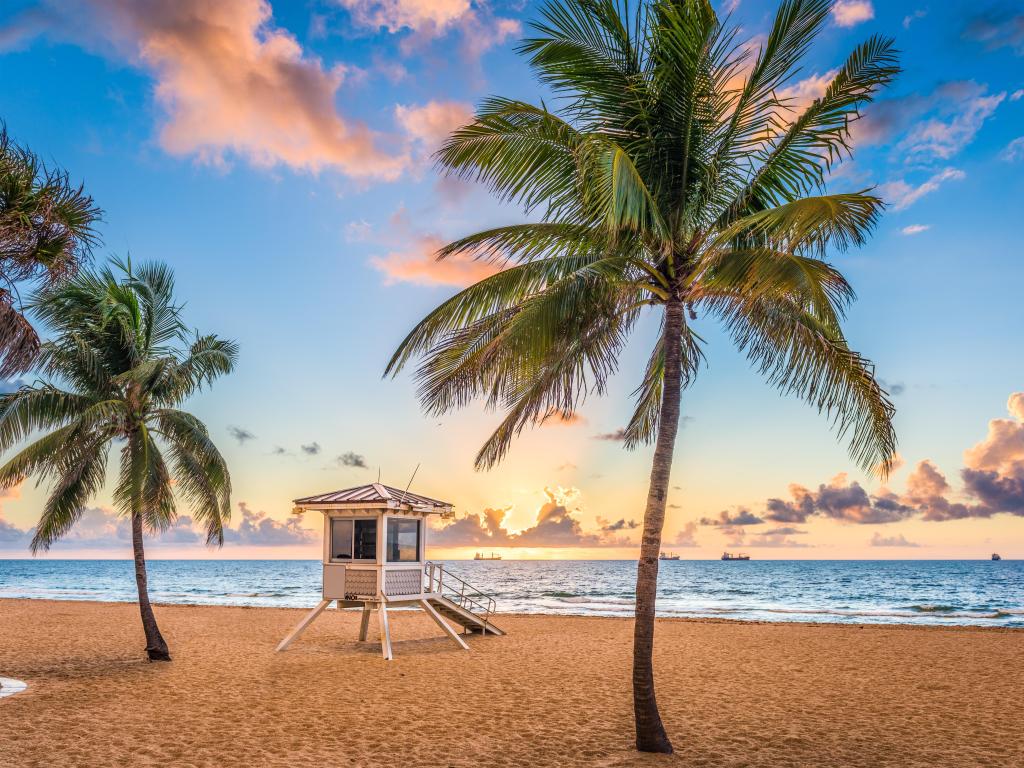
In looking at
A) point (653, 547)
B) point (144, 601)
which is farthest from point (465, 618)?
point (653, 547)

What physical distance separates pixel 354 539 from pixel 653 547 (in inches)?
340

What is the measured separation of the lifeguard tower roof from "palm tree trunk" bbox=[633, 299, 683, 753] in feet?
24.7

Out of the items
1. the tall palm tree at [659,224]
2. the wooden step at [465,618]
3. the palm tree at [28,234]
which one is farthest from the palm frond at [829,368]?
the wooden step at [465,618]

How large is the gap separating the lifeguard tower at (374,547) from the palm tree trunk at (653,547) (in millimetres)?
7565

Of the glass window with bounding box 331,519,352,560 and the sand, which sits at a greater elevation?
the glass window with bounding box 331,519,352,560

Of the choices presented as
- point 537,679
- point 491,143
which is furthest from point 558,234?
point 537,679

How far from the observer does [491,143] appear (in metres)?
7.81

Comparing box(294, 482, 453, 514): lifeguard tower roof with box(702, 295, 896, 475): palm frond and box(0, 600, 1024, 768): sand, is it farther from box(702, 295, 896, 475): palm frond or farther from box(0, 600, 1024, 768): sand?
box(702, 295, 896, 475): palm frond

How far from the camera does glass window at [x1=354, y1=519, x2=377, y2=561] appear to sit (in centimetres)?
1444

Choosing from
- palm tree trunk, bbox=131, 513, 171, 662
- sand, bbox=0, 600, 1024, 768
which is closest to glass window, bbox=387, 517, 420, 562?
sand, bbox=0, 600, 1024, 768

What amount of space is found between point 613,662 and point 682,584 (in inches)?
1896

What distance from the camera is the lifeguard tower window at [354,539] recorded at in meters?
14.5

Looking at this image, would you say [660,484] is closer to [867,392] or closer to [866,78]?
[867,392]

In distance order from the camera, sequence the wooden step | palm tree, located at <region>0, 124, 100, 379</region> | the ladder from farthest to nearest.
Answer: the wooden step
the ladder
palm tree, located at <region>0, 124, 100, 379</region>
